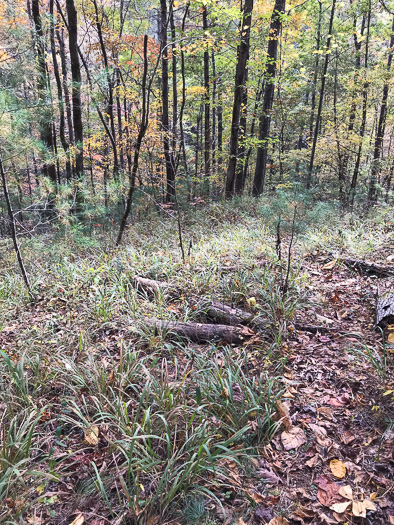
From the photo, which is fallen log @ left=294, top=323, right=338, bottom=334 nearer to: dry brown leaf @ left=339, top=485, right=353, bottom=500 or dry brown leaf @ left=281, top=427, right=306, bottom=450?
dry brown leaf @ left=281, top=427, right=306, bottom=450

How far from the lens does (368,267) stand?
173 inches

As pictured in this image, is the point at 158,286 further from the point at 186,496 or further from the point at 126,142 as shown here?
the point at 126,142

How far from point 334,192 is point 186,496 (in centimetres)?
1336

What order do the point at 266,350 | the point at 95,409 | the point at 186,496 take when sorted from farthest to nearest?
the point at 266,350 < the point at 95,409 < the point at 186,496

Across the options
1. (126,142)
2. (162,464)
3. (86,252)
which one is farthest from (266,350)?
(126,142)

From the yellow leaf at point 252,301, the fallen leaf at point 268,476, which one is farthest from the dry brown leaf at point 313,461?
the yellow leaf at point 252,301

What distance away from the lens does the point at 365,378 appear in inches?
99.1

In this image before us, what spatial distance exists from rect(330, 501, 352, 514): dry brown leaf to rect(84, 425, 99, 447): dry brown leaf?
5.13 feet

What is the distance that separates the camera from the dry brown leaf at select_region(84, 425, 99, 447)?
2152 mm

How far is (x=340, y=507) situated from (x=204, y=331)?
6.33ft

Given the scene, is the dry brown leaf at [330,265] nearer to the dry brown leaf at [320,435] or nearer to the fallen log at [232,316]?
the fallen log at [232,316]

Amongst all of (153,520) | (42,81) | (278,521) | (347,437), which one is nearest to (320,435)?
(347,437)

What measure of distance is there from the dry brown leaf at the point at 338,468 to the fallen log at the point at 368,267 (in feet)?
9.54

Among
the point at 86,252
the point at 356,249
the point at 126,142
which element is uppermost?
the point at 126,142
